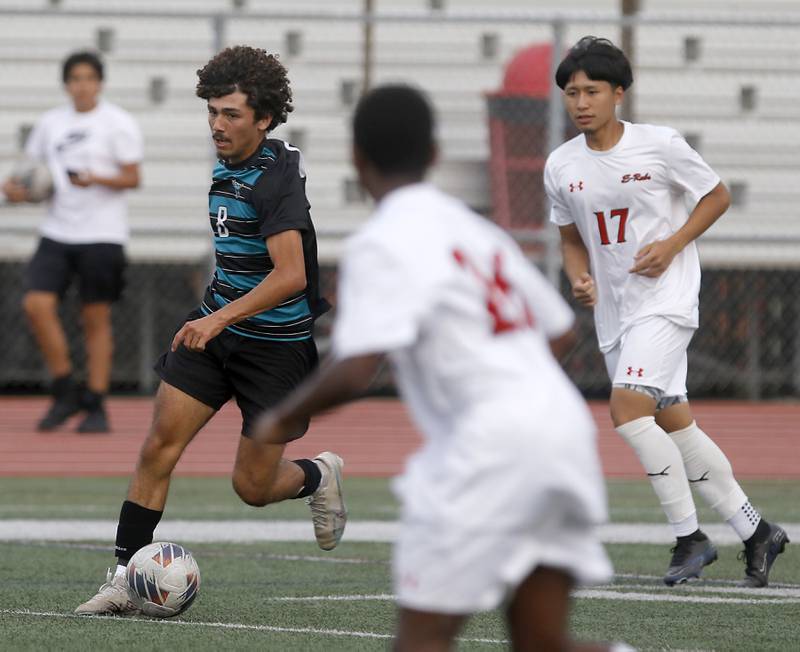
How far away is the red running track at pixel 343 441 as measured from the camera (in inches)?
460

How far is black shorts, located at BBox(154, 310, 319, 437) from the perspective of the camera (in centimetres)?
631

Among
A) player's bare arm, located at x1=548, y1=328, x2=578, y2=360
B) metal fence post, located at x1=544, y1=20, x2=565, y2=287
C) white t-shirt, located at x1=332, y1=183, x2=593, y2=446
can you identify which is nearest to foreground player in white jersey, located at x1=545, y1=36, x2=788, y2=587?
player's bare arm, located at x1=548, y1=328, x2=578, y2=360

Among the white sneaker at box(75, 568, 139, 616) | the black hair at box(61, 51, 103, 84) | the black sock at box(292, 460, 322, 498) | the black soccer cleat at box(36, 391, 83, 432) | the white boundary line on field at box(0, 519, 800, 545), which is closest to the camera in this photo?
the white sneaker at box(75, 568, 139, 616)

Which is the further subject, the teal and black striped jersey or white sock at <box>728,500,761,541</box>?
white sock at <box>728,500,761,541</box>

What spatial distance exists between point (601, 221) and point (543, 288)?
3.33m

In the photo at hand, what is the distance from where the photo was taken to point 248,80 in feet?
20.7

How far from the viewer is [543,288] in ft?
12.9

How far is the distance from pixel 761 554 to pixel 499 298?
11.8 ft

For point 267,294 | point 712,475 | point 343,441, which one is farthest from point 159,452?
point 343,441

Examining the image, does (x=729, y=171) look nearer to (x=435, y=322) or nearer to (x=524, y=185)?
(x=524, y=185)

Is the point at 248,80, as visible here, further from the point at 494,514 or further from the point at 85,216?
the point at 85,216

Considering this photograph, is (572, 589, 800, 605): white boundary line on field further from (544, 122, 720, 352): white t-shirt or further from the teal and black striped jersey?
the teal and black striped jersey

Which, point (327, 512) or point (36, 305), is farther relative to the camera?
point (36, 305)

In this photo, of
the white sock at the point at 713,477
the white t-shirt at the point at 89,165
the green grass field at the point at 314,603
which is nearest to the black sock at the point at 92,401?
the white t-shirt at the point at 89,165
